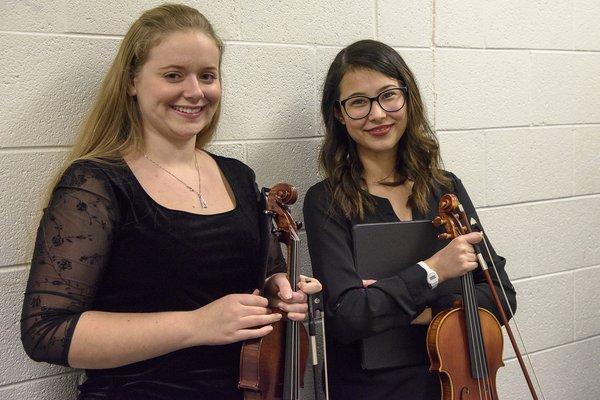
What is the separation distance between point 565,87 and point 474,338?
1.28m

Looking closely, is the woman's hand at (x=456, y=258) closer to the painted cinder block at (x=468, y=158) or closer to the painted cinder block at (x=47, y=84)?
the painted cinder block at (x=468, y=158)

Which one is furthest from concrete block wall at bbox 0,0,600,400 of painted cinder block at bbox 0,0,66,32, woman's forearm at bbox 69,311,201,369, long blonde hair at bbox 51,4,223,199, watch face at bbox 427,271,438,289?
watch face at bbox 427,271,438,289

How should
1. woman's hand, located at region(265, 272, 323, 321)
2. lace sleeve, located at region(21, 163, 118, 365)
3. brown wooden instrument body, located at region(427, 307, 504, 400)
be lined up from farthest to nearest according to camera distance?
brown wooden instrument body, located at region(427, 307, 504, 400) → woman's hand, located at region(265, 272, 323, 321) → lace sleeve, located at region(21, 163, 118, 365)

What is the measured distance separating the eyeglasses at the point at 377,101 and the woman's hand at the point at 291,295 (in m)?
0.46

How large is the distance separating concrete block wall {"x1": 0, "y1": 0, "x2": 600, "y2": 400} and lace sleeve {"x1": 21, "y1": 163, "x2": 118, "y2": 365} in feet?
1.04

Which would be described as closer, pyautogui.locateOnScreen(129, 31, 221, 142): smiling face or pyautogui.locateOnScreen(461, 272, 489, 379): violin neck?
pyautogui.locateOnScreen(129, 31, 221, 142): smiling face

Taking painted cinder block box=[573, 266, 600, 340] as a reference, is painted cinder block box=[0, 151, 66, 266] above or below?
above

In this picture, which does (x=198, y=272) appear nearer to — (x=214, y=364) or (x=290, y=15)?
(x=214, y=364)

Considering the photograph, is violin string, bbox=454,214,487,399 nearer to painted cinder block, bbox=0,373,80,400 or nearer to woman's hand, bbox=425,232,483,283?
woman's hand, bbox=425,232,483,283

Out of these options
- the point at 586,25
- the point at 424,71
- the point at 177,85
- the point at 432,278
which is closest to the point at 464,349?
the point at 432,278

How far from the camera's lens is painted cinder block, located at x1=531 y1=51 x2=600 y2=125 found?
7.34 ft

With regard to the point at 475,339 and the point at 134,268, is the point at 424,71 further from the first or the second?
the point at 134,268

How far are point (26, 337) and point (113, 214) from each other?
269 mm

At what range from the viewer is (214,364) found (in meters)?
1.36
